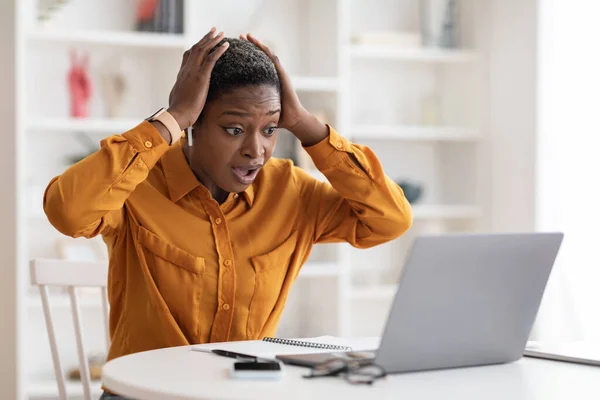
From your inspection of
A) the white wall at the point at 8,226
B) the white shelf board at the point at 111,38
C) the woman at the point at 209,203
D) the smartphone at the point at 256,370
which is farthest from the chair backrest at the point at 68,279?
the white shelf board at the point at 111,38

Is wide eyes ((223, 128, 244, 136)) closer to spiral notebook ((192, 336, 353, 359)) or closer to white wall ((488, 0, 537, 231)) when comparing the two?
spiral notebook ((192, 336, 353, 359))

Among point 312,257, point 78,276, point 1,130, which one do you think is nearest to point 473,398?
point 78,276

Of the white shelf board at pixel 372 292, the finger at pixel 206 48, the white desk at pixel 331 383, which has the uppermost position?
the finger at pixel 206 48

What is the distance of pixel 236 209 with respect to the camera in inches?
75.9

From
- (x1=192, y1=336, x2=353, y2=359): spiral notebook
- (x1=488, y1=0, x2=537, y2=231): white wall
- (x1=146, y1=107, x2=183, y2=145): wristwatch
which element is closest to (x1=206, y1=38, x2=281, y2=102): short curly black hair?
(x1=146, y1=107, x2=183, y2=145): wristwatch

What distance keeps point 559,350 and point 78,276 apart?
3.60 ft

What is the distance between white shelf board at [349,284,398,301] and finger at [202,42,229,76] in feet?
7.96

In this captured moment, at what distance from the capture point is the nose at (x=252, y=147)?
1.77 meters

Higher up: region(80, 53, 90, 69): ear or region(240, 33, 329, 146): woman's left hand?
region(80, 53, 90, 69): ear

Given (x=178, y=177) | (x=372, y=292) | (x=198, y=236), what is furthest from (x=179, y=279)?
(x=372, y=292)

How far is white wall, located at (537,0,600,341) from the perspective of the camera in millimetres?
3658

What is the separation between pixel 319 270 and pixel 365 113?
0.86 meters

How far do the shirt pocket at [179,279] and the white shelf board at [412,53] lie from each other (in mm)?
2440

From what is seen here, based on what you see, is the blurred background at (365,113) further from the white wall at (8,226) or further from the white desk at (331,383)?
the white desk at (331,383)
